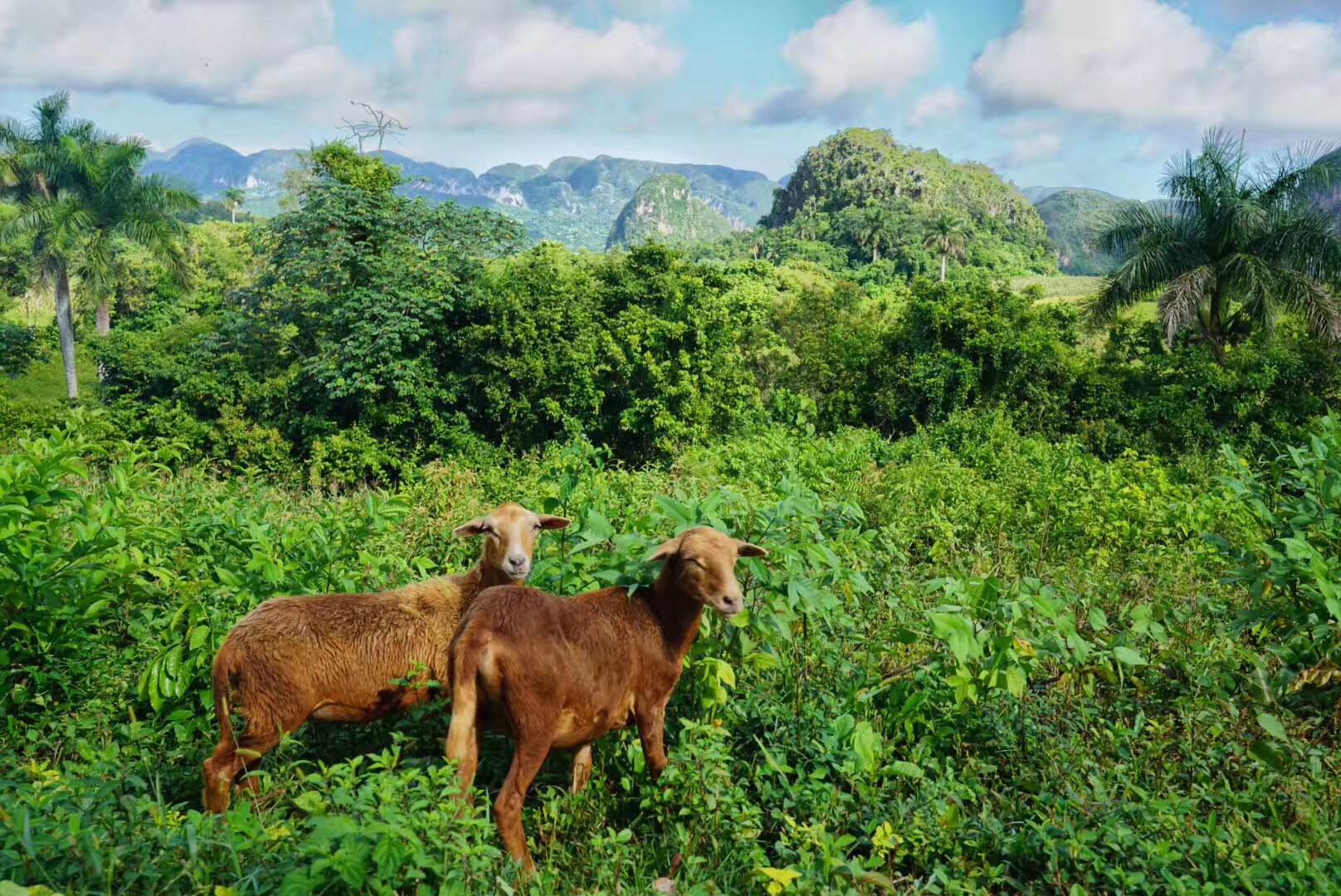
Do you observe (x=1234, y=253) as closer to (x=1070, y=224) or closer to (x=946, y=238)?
(x=946, y=238)

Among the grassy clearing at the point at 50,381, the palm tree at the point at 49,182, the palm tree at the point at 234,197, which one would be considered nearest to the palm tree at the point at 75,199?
the palm tree at the point at 49,182

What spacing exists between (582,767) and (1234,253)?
1554 centimetres

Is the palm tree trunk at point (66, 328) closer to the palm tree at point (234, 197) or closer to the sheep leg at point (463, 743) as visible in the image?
the sheep leg at point (463, 743)

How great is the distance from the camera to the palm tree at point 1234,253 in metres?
14.4

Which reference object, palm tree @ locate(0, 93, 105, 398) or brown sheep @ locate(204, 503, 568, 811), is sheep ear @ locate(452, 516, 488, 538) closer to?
brown sheep @ locate(204, 503, 568, 811)

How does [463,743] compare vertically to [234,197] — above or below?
below

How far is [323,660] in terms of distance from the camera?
396 cm

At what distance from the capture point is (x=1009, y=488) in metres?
9.88

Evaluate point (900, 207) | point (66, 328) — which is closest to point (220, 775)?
point (66, 328)

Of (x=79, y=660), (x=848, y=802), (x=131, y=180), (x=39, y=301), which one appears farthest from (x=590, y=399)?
(x=39, y=301)

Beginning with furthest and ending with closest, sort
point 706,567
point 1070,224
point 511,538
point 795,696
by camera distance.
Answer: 1. point 1070,224
2. point 511,538
3. point 795,696
4. point 706,567

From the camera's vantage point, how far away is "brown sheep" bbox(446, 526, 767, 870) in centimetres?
341

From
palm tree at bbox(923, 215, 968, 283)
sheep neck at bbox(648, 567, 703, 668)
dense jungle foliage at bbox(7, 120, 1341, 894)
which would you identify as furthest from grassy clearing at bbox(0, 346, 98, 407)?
palm tree at bbox(923, 215, 968, 283)

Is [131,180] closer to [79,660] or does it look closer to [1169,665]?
[79,660]
